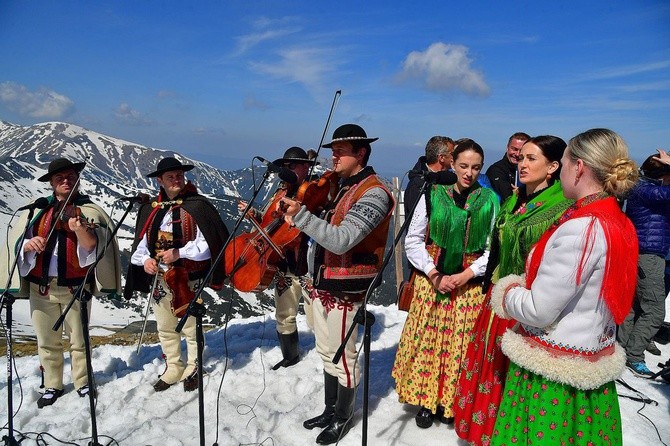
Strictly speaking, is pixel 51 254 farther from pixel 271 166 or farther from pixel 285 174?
pixel 285 174

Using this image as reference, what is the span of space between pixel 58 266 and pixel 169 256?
1125mm

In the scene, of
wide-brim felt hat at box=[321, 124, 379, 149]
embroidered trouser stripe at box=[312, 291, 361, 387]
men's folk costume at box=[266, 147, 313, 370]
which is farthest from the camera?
men's folk costume at box=[266, 147, 313, 370]

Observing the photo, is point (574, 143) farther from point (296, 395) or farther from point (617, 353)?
point (296, 395)

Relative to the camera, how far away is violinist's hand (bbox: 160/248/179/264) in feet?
14.9

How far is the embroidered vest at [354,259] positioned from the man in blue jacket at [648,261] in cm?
345

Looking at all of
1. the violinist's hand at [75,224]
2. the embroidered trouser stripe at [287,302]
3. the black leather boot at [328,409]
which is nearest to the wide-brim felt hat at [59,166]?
the violinist's hand at [75,224]

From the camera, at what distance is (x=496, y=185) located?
213 inches

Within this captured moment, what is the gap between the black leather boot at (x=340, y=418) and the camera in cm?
374

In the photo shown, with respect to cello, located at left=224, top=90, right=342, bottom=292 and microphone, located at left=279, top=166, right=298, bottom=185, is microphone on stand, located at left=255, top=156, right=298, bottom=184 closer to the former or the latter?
microphone, located at left=279, top=166, right=298, bottom=185

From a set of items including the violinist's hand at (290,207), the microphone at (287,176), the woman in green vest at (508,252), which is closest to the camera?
the microphone at (287,176)

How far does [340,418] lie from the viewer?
3.81m

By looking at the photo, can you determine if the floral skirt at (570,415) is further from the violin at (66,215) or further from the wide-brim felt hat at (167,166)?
the violin at (66,215)

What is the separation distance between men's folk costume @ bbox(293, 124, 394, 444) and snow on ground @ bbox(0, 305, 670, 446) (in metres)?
0.50

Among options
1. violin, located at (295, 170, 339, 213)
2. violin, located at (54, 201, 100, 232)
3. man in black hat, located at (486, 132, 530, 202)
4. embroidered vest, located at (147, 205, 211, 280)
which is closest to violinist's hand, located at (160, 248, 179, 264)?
embroidered vest, located at (147, 205, 211, 280)
